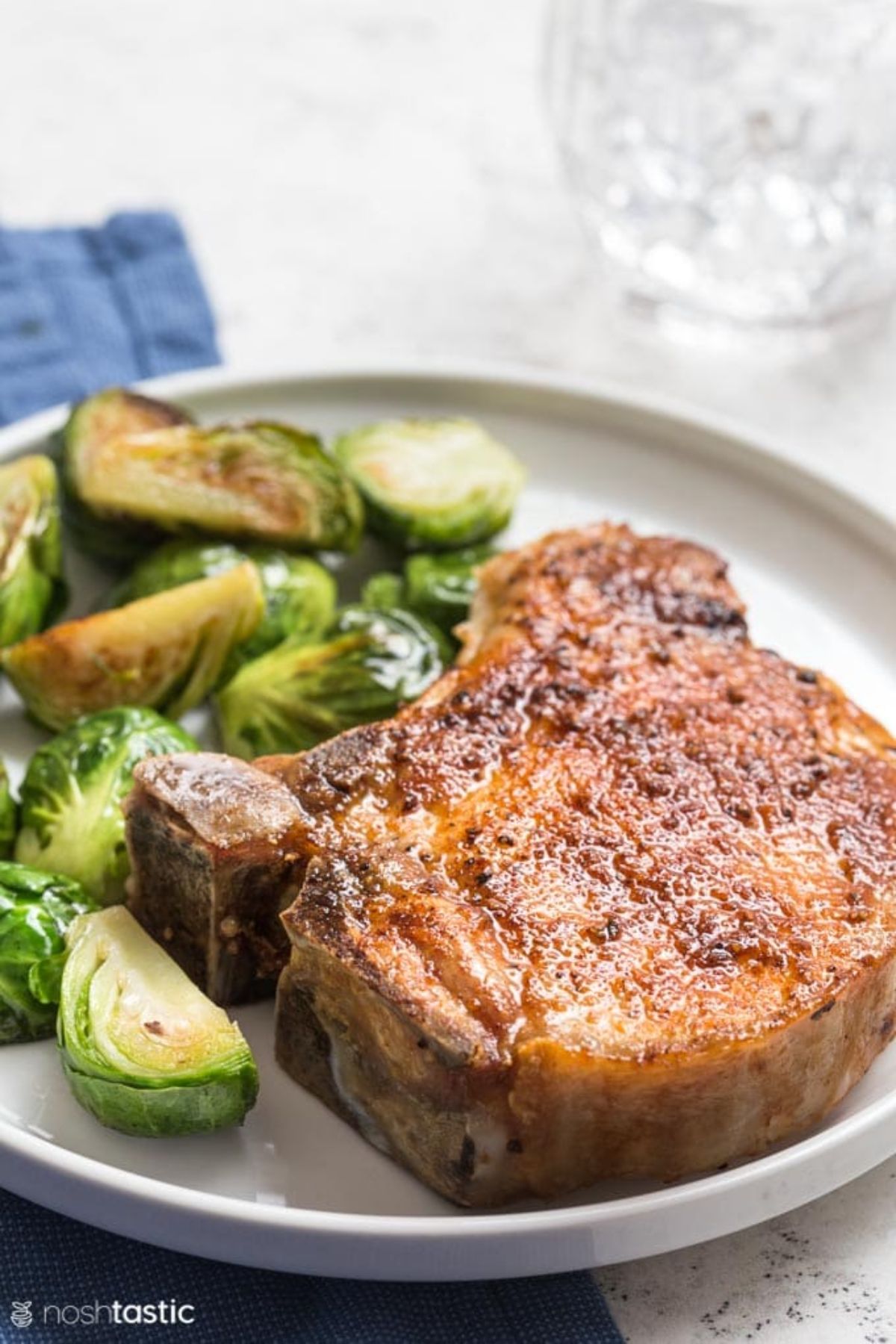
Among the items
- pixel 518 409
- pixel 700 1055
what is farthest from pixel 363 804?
pixel 518 409

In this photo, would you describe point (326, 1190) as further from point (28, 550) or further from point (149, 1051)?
point (28, 550)

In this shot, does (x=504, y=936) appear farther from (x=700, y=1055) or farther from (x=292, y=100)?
(x=292, y=100)

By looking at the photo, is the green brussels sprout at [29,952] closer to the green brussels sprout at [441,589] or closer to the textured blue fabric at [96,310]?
the green brussels sprout at [441,589]

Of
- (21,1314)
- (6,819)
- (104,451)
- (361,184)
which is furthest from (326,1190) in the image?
(361,184)

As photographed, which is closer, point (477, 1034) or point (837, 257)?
point (477, 1034)

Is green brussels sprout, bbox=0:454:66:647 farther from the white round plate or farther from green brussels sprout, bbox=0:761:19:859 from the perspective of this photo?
green brussels sprout, bbox=0:761:19:859

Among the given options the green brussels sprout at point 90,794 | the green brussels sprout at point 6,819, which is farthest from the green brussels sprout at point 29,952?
the green brussels sprout at point 6,819

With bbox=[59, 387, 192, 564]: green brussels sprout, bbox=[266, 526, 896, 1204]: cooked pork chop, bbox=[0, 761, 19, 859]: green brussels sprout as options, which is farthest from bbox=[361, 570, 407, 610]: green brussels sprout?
bbox=[0, 761, 19, 859]: green brussels sprout
